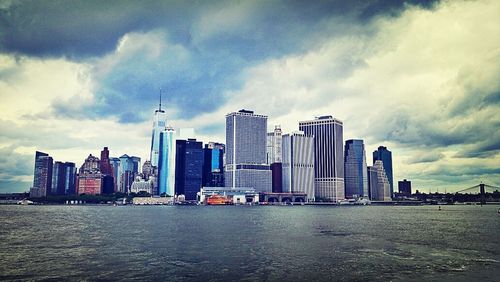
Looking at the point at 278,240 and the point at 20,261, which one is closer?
the point at 20,261

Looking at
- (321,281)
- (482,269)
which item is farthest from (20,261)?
(482,269)

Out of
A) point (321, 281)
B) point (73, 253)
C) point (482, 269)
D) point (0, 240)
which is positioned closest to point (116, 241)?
point (73, 253)

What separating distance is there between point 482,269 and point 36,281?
6061 centimetres

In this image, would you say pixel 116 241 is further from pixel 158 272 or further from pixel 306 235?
pixel 306 235

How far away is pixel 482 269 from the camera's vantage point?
5784 centimetres

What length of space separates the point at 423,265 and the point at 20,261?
61.8 meters

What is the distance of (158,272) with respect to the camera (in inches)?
2163

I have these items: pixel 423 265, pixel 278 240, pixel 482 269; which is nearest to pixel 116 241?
pixel 278 240

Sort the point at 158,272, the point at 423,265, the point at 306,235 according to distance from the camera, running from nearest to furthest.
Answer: the point at 158,272 < the point at 423,265 < the point at 306,235

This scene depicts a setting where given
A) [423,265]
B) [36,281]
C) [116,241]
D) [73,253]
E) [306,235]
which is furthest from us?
[306,235]

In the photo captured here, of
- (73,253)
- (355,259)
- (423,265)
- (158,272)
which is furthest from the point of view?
(73,253)

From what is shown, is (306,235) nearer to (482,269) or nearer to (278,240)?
(278,240)

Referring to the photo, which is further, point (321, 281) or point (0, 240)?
point (0, 240)

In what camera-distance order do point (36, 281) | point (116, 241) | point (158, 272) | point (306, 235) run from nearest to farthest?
point (36, 281)
point (158, 272)
point (116, 241)
point (306, 235)
